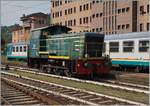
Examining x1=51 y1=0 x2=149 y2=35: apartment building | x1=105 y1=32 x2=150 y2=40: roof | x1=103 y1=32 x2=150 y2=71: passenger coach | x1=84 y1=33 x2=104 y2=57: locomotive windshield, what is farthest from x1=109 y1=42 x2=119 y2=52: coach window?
x1=51 y1=0 x2=149 y2=35: apartment building

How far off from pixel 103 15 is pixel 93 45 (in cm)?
5725

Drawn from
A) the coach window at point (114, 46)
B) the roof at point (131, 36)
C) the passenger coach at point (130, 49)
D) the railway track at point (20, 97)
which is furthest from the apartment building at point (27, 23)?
the railway track at point (20, 97)

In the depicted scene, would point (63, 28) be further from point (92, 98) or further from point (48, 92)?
point (92, 98)

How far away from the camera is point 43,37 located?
26078mm

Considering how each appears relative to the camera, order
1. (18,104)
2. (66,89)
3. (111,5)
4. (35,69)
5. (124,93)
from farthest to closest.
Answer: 1. (111,5)
2. (35,69)
3. (66,89)
4. (124,93)
5. (18,104)

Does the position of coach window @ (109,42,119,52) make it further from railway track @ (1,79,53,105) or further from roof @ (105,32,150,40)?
railway track @ (1,79,53,105)

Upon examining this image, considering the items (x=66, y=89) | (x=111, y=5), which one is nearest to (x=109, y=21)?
(x=111, y=5)

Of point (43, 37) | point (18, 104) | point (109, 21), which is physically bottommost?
point (18, 104)

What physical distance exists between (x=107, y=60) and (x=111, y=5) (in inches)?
2159

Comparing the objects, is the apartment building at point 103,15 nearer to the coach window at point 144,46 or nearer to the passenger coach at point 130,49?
the passenger coach at point 130,49

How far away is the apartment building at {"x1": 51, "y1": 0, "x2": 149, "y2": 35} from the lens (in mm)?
67069

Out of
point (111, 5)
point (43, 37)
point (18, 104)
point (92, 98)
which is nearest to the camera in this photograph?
point (18, 104)

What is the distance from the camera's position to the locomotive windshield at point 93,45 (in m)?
→ 21.3

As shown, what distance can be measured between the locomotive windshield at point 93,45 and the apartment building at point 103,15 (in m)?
43.1
